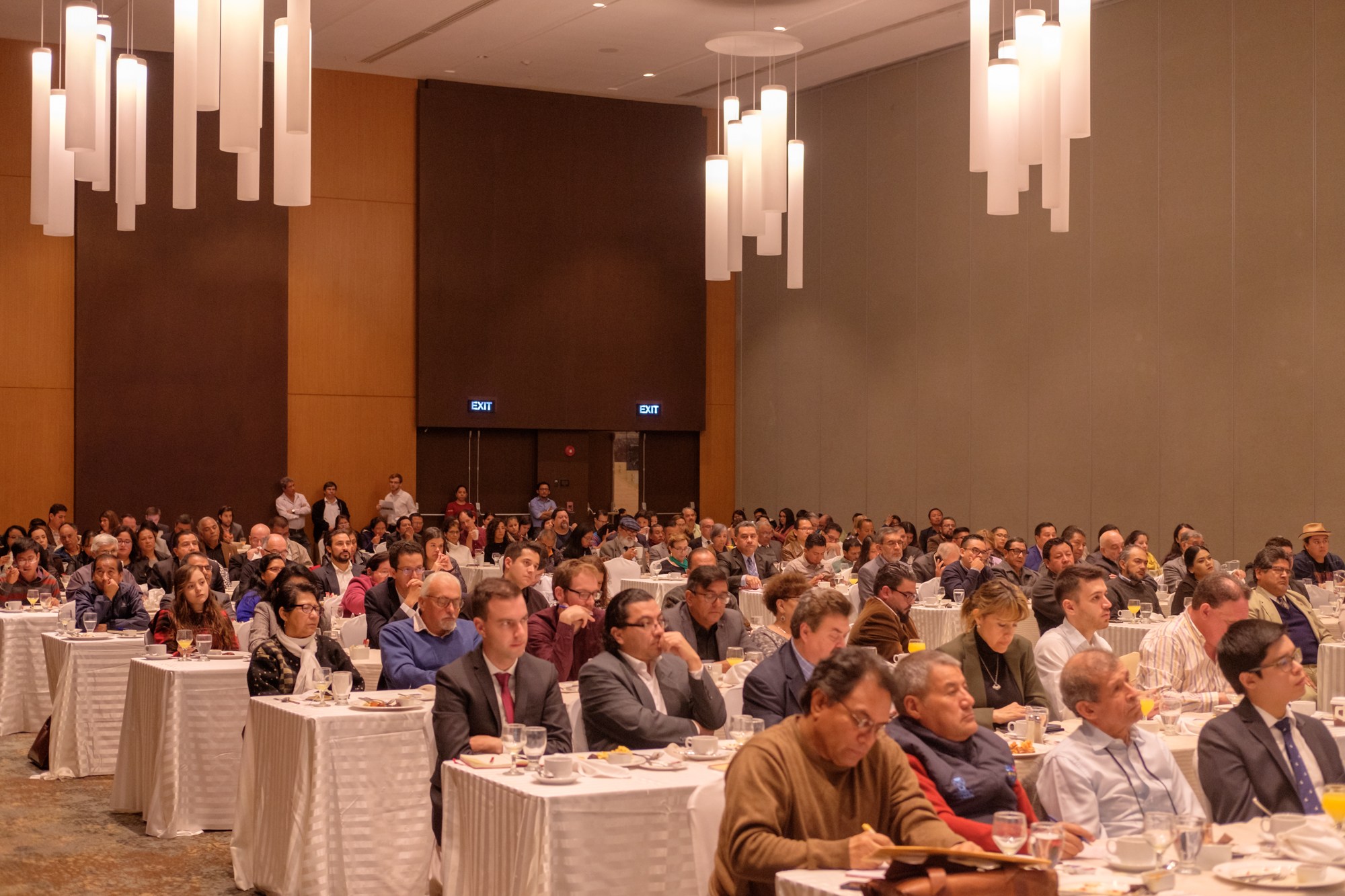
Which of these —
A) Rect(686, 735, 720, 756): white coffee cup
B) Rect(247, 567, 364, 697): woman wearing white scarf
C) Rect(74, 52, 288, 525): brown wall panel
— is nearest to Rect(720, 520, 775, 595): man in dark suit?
Rect(247, 567, 364, 697): woman wearing white scarf

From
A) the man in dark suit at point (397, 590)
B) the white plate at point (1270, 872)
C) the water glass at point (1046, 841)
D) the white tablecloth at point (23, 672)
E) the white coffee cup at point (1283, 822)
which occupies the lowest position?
the white tablecloth at point (23, 672)

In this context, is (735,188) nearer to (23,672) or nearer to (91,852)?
(23,672)

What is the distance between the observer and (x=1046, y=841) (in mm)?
3234

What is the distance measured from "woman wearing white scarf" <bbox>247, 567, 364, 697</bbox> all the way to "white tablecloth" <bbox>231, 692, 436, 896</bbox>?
140 mm

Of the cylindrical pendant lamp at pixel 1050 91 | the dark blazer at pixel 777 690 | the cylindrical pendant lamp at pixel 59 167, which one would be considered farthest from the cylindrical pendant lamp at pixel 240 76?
the cylindrical pendant lamp at pixel 1050 91

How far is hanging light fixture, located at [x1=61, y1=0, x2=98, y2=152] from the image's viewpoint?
845 centimetres

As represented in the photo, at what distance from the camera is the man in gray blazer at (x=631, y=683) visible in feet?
17.2

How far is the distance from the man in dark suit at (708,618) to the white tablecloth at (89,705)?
3405 millimetres

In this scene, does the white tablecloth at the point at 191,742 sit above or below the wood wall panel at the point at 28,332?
below

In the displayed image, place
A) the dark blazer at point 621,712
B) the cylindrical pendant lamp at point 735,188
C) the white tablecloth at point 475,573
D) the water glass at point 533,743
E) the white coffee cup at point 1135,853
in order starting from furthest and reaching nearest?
1. the white tablecloth at point 475,573
2. the cylindrical pendant lamp at point 735,188
3. the dark blazer at point 621,712
4. the water glass at point 533,743
5. the white coffee cup at point 1135,853

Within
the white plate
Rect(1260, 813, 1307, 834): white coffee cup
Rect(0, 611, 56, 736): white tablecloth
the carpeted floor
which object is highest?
Rect(1260, 813, 1307, 834): white coffee cup

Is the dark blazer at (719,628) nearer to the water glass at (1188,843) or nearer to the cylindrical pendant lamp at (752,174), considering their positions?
the water glass at (1188,843)

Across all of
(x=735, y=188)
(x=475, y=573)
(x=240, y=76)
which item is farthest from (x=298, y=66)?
(x=475, y=573)

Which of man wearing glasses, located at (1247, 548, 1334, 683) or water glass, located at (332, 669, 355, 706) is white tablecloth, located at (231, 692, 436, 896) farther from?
man wearing glasses, located at (1247, 548, 1334, 683)
